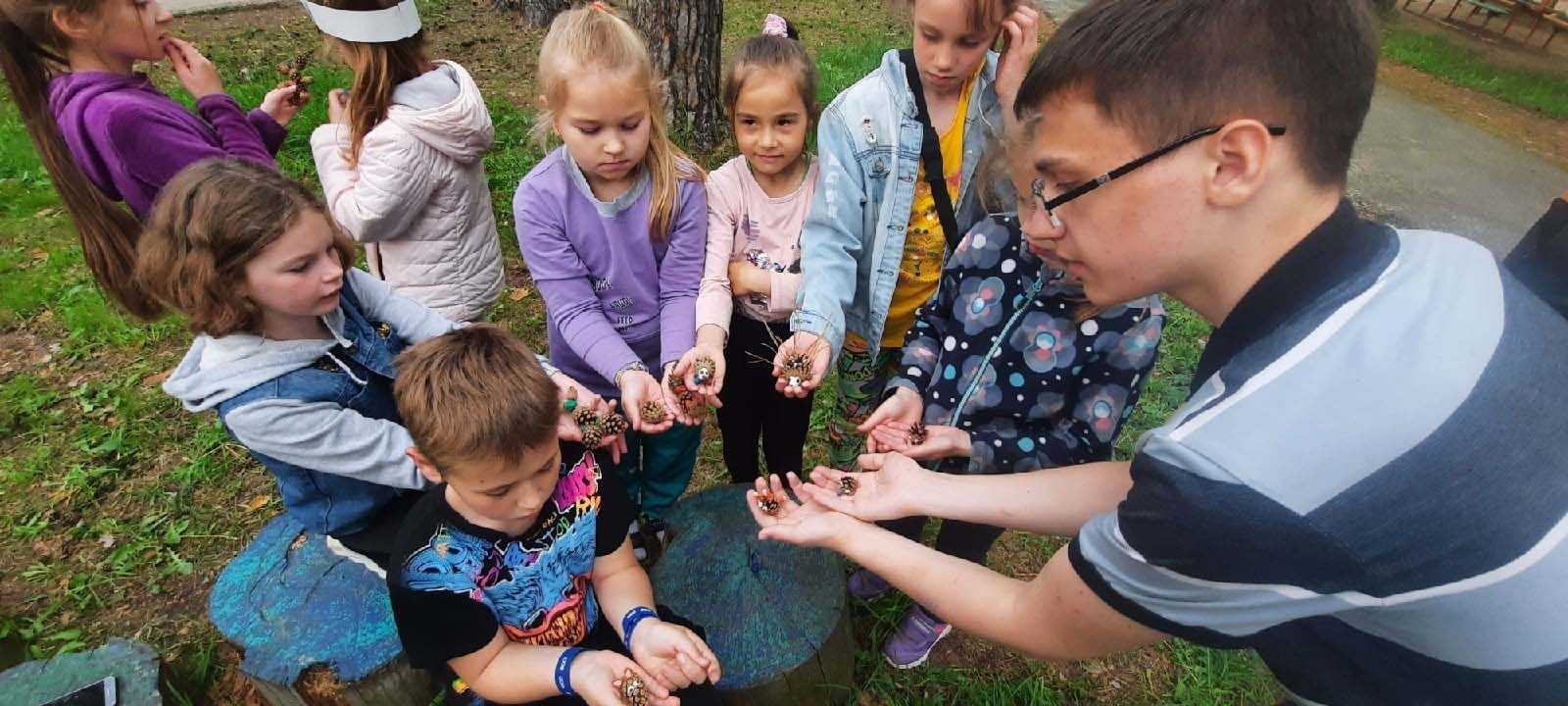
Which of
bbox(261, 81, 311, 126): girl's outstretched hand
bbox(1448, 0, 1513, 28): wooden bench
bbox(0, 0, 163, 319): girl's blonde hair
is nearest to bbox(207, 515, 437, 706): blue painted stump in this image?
bbox(0, 0, 163, 319): girl's blonde hair

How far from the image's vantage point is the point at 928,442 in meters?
2.35

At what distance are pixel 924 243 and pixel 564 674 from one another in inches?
70.0

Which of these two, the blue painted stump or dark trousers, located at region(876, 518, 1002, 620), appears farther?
dark trousers, located at region(876, 518, 1002, 620)

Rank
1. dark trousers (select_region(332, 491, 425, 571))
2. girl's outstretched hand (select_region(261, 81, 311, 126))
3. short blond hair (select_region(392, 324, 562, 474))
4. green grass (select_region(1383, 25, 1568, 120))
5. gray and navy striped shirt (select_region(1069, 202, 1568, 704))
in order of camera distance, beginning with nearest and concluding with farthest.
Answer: gray and navy striped shirt (select_region(1069, 202, 1568, 704)), short blond hair (select_region(392, 324, 562, 474)), dark trousers (select_region(332, 491, 425, 571)), girl's outstretched hand (select_region(261, 81, 311, 126)), green grass (select_region(1383, 25, 1568, 120))

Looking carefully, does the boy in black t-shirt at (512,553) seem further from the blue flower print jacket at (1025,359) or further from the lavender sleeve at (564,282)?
the blue flower print jacket at (1025,359)

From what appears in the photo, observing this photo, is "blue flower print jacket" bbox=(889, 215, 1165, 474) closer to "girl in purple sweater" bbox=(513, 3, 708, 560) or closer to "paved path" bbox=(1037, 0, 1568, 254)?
"girl in purple sweater" bbox=(513, 3, 708, 560)

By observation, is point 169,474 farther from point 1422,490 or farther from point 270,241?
point 1422,490

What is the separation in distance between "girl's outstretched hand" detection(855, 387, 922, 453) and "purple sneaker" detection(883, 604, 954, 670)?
91 centimetres

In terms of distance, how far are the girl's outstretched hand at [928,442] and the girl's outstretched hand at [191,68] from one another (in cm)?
294

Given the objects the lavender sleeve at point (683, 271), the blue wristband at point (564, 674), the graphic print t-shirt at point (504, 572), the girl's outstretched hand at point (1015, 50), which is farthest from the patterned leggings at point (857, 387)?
the blue wristband at point (564, 674)

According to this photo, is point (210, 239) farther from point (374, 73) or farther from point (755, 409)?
point (755, 409)

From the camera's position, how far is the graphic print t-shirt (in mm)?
1839

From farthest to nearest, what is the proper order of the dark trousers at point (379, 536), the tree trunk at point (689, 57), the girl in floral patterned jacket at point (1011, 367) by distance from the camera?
the tree trunk at point (689, 57) < the dark trousers at point (379, 536) < the girl in floral patterned jacket at point (1011, 367)

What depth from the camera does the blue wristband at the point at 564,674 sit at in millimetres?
1937
